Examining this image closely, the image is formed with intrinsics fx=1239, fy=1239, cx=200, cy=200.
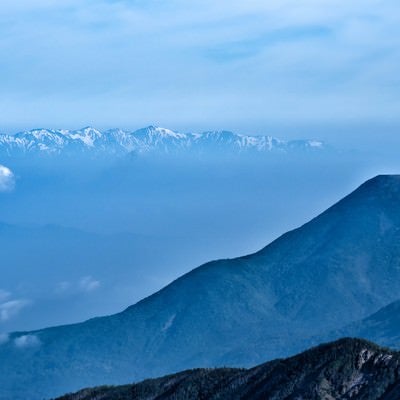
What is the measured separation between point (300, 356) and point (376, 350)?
1108 cm

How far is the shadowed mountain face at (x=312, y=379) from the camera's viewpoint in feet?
451

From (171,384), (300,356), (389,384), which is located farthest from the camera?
(171,384)

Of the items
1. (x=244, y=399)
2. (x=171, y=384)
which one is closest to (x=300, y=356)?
(x=244, y=399)

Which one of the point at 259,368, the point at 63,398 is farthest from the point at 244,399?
the point at 63,398

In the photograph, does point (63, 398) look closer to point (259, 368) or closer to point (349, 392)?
point (259, 368)

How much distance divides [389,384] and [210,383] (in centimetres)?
3026

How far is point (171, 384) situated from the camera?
163125 millimetres

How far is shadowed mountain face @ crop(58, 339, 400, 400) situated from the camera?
137 m

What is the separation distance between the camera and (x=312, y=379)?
141m

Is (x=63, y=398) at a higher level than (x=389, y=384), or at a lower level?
higher

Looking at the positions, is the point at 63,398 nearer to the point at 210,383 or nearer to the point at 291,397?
the point at 210,383

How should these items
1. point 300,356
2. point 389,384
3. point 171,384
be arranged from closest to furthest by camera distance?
point 389,384 → point 300,356 → point 171,384

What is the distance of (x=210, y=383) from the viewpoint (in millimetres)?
158500

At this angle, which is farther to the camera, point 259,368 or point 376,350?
point 259,368
